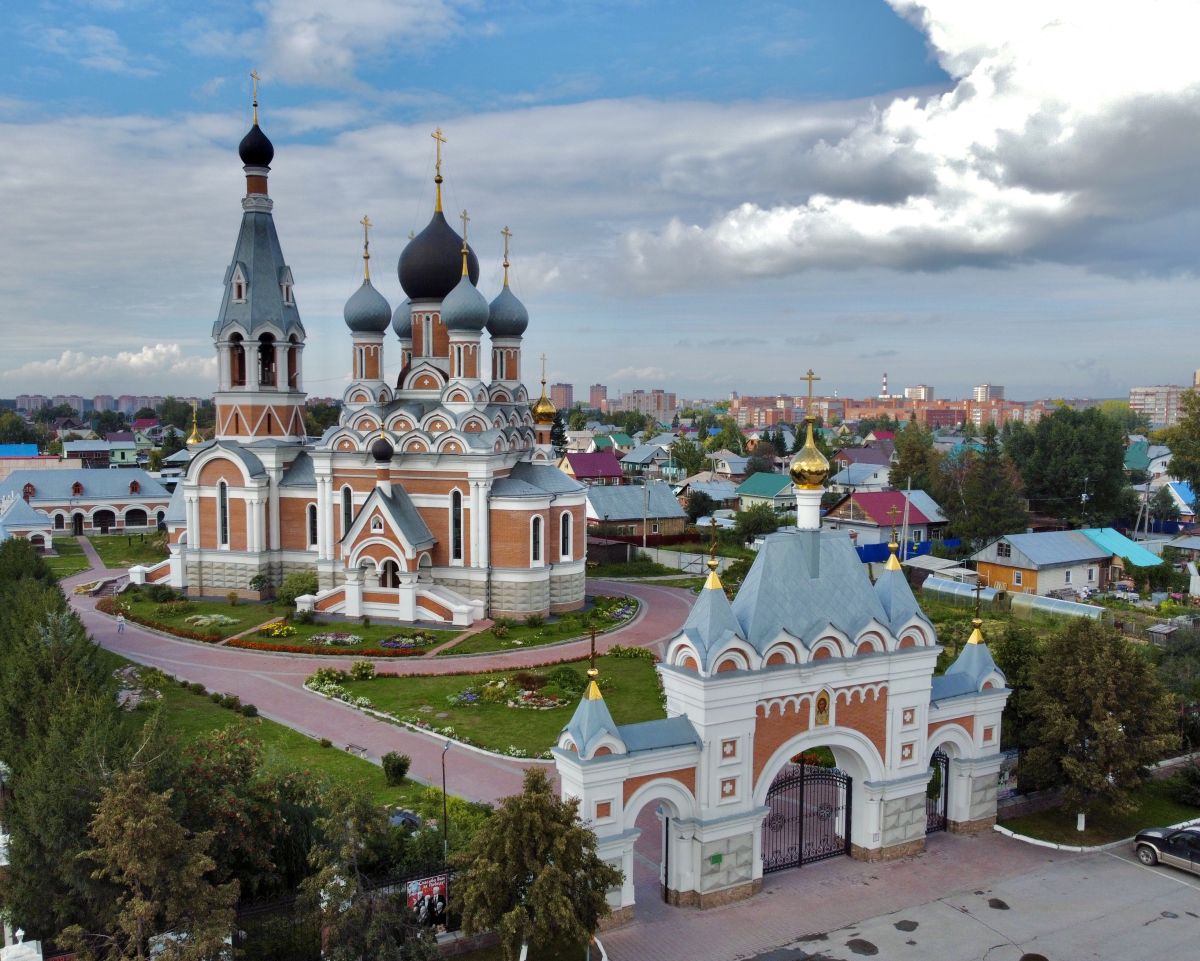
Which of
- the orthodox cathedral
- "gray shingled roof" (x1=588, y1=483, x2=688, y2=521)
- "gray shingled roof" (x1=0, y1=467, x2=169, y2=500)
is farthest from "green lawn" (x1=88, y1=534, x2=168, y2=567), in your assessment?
"gray shingled roof" (x1=588, y1=483, x2=688, y2=521)

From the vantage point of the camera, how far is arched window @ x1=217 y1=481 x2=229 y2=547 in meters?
34.8

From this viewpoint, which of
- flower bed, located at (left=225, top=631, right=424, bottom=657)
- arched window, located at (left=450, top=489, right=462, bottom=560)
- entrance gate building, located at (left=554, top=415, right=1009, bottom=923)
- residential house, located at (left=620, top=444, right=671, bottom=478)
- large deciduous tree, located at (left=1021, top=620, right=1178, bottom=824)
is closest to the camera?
entrance gate building, located at (left=554, top=415, right=1009, bottom=923)

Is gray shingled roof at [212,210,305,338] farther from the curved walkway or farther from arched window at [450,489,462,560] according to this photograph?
Answer: the curved walkway

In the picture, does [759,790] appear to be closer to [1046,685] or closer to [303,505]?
[1046,685]

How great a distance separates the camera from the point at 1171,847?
15.4 m

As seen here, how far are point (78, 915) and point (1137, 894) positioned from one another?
1496 cm

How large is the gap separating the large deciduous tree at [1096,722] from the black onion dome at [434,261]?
2480 centimetres

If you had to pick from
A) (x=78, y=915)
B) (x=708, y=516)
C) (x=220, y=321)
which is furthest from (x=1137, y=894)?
(x=708, y=516)

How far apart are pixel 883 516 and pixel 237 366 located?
103 ft

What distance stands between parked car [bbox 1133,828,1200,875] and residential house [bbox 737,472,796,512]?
41.4 m

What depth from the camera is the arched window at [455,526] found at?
32.1m

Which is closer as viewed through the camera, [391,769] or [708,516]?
[391,769]

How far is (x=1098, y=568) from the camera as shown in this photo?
38781 millimetres

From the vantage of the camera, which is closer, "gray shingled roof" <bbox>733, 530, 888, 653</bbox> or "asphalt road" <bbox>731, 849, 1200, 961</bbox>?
"asphalt road" <bbox>731, 849, 1200, 961</bbox>
